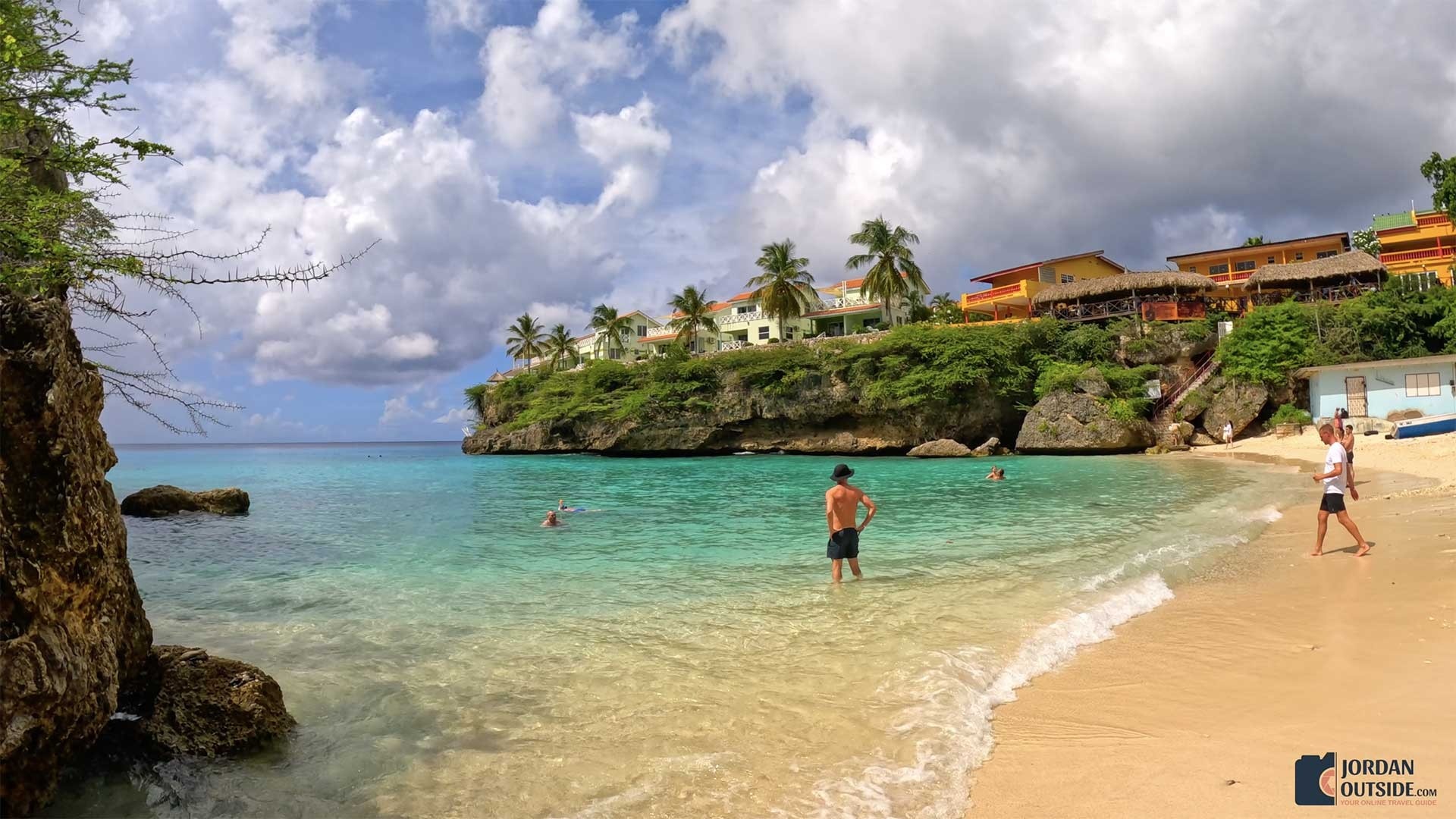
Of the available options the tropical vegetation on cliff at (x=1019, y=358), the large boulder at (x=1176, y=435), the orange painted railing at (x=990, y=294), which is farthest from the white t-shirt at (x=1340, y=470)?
the orange painted railing at (x=990, y=294)

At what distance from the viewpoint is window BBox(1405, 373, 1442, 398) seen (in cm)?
2791

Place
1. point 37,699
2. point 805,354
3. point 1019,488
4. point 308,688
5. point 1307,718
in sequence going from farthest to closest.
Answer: point 805,354
point 1019,488
point 308,688
point 1307,718
point 37,699

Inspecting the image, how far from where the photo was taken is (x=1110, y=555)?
31.7ft

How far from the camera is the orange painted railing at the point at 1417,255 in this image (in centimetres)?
3894

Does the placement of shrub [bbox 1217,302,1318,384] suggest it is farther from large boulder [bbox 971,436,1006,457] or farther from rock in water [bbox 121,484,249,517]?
rock in water [bbox 121,484,249,517]

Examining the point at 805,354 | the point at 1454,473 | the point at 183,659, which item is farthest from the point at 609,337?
the point at 183,659

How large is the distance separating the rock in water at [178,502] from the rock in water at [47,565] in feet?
66.1

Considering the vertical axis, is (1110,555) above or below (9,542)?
below

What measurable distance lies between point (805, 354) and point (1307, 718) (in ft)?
130

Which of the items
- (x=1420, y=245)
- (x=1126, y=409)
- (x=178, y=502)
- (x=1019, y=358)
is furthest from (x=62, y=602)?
(x=1420, y=245)

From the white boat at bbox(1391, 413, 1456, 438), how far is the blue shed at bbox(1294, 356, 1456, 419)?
4733mm

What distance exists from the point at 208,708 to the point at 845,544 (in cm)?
628

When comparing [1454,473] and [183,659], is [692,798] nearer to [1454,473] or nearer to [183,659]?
[183,659]
